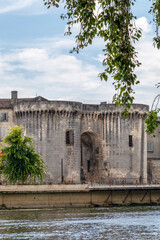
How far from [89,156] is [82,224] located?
95.4ft

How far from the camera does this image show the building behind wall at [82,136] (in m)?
58.2

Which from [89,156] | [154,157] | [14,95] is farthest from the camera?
[154,157]

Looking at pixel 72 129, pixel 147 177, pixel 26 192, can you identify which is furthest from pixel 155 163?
pixel 26 192

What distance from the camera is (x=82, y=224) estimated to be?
35.2m

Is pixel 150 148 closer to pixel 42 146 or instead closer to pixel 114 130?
pixel 114 130

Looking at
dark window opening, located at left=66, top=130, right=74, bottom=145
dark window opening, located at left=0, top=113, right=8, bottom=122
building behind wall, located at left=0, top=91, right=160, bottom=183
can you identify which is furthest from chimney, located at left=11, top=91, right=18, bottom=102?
dark window opening, located at left=66, top=130, right=74, bottom=145

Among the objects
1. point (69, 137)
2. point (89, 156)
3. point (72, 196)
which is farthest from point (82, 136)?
point (72, 196)

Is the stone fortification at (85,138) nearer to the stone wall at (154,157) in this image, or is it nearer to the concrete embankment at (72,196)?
the stone wall at (154,157)

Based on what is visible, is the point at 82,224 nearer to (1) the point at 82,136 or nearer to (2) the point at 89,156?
(2) the point at 89,156

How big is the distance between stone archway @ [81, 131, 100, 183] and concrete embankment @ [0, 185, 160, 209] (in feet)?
35.7

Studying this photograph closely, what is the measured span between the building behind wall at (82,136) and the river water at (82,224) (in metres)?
12.9

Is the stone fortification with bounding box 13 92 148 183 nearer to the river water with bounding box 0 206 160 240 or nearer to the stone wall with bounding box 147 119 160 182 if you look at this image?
the stone wall with bounding box 147 119 160 182

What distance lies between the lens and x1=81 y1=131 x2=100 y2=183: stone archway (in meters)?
62.4

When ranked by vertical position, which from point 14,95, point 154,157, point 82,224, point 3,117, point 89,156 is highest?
point 14,95
